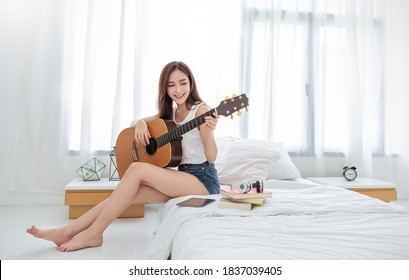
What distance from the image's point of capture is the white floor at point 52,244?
5.98 ft

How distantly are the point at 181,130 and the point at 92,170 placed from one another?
3.94ft

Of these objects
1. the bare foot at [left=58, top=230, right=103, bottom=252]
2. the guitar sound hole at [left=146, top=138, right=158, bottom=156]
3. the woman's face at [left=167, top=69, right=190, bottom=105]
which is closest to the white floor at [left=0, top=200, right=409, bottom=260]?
the bare foot at [left=58, top=230, right=103, bottom=252]

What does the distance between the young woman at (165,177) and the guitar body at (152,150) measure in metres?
0.04

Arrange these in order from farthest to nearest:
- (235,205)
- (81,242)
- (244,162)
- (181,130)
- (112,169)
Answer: (112,169), (244,162), (181,130), (81,242), (235,205)

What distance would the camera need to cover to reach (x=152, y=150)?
81.0 inches

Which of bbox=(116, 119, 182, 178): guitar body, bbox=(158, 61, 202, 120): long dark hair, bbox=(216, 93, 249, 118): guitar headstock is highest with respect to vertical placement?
bbox=(158, 61, 202, 120): long dark hair

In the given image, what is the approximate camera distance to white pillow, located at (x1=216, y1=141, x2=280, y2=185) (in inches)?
99.3

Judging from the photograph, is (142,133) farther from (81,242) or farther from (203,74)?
(203,74)

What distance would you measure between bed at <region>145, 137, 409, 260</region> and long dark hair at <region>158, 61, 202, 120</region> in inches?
20.5

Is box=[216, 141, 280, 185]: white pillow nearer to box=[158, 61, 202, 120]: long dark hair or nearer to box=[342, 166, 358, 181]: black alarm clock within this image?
box=[158, 61, 202, 120]: long dark hair

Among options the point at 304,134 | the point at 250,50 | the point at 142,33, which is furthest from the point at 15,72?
the point at 304,134

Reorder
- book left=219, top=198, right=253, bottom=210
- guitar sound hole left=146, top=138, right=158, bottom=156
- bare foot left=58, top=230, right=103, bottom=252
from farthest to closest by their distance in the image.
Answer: guitar sound hole left=146, top=138, right=158, bottom=156 → bare foot left=58, top=230, right=103, bottom=252 → book left=219, top=198, right=253, bottom=210

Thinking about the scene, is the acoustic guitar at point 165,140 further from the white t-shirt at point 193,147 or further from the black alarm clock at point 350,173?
the black alarm clock at point 350,173

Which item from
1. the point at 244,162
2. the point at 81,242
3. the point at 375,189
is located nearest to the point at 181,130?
the point at 81,242
